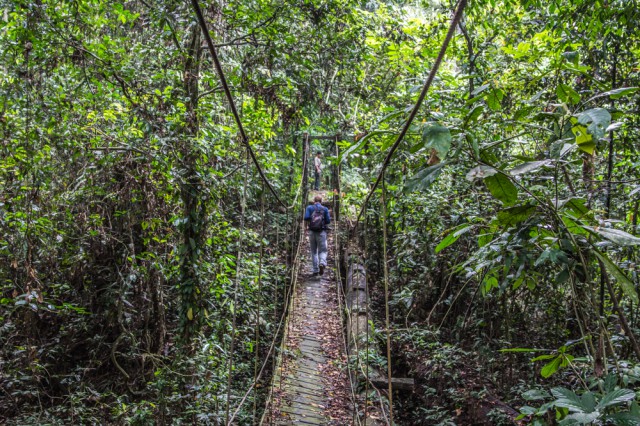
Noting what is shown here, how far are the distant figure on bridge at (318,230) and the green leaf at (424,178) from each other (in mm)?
3864

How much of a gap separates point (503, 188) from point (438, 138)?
22 cm

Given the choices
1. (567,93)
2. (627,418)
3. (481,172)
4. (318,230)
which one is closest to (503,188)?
(481,172)

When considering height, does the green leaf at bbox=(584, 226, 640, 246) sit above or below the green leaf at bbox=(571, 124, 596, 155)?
below

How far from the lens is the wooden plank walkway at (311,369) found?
2480 mm

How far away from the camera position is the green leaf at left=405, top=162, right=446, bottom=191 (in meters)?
0.82

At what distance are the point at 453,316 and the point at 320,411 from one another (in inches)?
51.4

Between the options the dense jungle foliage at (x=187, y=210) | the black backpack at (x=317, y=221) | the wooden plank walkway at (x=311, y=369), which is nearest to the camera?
the dense jungle foliage at (x=187, y=210)

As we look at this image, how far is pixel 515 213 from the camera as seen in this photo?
921 mm

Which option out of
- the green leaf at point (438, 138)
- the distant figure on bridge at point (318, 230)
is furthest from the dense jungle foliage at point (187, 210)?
the distant figure on bridge at point (318, 230)

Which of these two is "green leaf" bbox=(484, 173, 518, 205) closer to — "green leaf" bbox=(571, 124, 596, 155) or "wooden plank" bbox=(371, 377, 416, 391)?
"green leaf" bbox=(571, 124, 596, 155)

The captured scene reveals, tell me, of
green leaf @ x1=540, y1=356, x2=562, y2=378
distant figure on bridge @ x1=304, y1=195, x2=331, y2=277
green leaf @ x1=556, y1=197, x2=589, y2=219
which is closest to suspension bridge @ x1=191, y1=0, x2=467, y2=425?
distant figure on bridge @ x1=304, y1=195, x2=331, y2=277

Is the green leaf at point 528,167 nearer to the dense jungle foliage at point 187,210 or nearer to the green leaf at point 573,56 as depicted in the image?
the green leaf at point 573,56

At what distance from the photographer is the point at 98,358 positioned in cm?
306

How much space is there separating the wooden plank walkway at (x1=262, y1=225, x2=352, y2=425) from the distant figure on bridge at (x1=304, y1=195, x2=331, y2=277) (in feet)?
1.22
